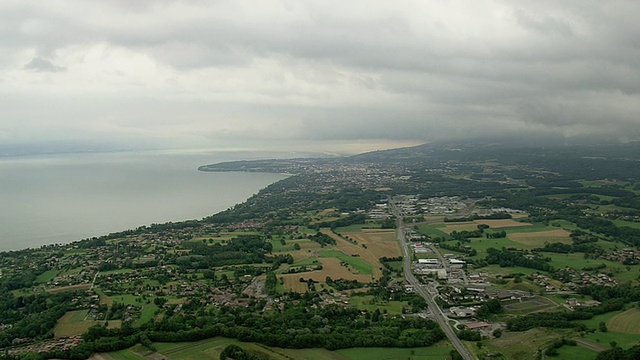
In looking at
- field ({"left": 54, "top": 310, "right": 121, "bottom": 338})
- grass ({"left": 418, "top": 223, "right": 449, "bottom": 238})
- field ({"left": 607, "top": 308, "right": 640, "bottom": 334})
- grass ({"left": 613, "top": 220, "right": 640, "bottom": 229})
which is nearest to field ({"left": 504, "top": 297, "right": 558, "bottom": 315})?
field ({"left": 607, "top": 308, "right": 640, "bottom": 334})

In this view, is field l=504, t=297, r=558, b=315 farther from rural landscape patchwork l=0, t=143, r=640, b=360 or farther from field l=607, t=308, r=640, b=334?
field l=607, t=308, r=640, b=334

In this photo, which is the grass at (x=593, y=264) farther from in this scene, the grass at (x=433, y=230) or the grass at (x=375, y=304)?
the grass at (x=375, y=304)

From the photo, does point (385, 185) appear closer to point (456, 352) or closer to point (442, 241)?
point (442, 241)

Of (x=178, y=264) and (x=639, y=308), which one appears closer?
(x=639, y=308)

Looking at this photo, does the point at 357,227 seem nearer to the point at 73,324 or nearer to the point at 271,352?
the point at 271,352

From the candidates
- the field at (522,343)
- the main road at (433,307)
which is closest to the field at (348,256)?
the main road at (433,307)

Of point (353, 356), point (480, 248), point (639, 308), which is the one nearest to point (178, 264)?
point (353, 356)

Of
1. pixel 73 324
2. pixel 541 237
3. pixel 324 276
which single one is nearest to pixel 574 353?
pixel 324 276
